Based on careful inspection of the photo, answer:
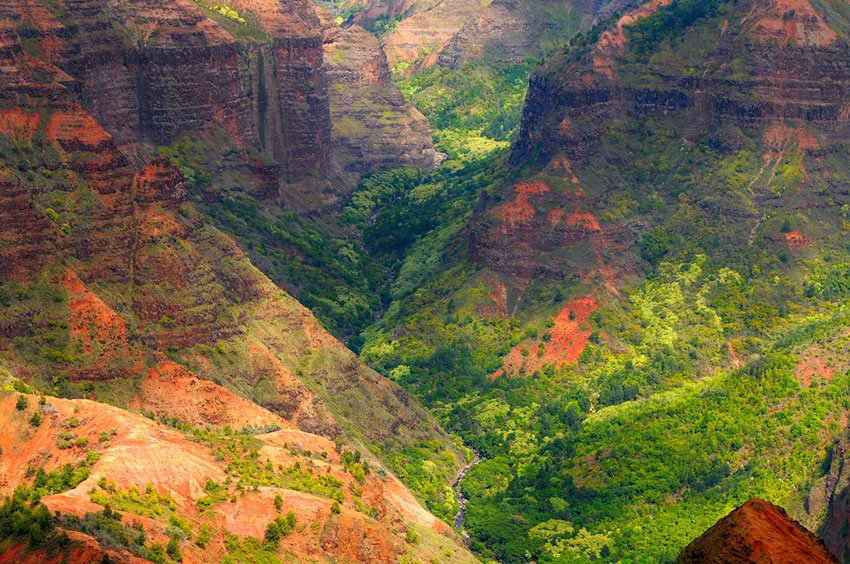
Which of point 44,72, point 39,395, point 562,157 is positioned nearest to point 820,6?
point 562,157

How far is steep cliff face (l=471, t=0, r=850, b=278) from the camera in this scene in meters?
162

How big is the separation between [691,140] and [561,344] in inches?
1254

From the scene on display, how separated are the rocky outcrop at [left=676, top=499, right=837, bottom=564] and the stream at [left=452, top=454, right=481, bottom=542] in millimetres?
84186

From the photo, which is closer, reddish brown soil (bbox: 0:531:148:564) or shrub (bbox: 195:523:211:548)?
reddish brown soil (bbox: 0:531:148:564)

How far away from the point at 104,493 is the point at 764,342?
82681 millimetres

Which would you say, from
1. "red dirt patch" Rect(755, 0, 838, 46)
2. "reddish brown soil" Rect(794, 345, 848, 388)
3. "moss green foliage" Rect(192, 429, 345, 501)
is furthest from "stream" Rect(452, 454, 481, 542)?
"red dirt patch" Rect(755, 0, 838, 46)

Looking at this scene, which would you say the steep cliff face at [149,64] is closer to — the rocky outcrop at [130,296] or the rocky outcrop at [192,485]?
the rocky outcrop at [130,296]

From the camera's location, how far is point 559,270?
160 m

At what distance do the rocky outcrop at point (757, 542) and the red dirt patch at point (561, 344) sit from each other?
369 feet

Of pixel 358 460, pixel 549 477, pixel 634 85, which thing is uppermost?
pixel 634 85

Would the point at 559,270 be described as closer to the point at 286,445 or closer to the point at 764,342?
the point at 764,342

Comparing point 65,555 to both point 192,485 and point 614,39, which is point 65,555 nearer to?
point 192,485

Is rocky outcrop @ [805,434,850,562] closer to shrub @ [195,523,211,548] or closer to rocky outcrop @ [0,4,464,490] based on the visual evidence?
shrub @ [195,523,211,548]

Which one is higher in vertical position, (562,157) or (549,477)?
(562,157)
